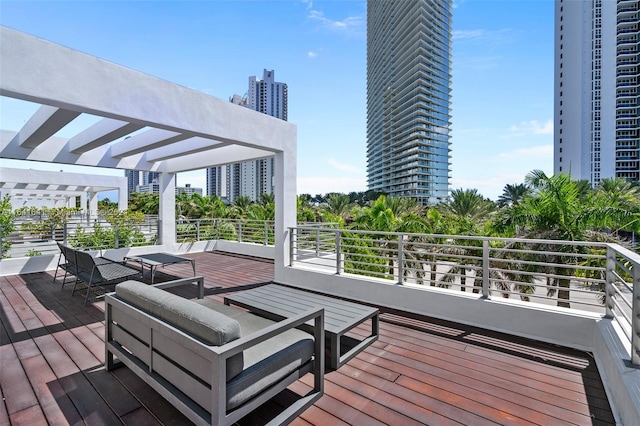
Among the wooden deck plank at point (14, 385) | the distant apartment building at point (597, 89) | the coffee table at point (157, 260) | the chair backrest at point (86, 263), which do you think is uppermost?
the distant apartment building at point (597, 89)

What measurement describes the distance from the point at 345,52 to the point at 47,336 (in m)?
14.1

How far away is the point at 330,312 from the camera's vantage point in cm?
338

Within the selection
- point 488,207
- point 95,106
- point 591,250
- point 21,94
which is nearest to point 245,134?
point 95,106

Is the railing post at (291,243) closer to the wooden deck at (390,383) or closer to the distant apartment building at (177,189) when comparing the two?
the wooden deck at (390,383)

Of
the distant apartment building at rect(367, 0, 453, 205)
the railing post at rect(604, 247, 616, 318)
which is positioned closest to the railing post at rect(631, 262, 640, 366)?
the railing post at rect(604, 247, 616, 318)

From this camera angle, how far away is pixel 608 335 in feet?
9.83

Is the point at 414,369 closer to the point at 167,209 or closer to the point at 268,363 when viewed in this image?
the point at 268,363

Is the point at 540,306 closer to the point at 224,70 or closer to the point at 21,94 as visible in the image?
the point at 21,94

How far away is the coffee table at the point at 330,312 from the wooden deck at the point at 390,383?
13 cm

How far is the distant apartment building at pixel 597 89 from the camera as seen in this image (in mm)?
57250

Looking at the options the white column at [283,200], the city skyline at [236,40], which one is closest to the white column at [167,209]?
the city skyline at [236,40]

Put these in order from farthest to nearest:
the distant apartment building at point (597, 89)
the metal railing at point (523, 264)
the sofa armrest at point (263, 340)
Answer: the distant apartment building at point (597, 89)
the metal railing at point (523, 264)
the sofa armrest at point (263, 340)

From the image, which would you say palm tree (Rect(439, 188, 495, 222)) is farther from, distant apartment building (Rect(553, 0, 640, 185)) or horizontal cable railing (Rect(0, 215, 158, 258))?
distant apartment building (Rect(553, 0, 640, 185))

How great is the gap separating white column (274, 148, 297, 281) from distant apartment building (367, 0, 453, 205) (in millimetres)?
67063
